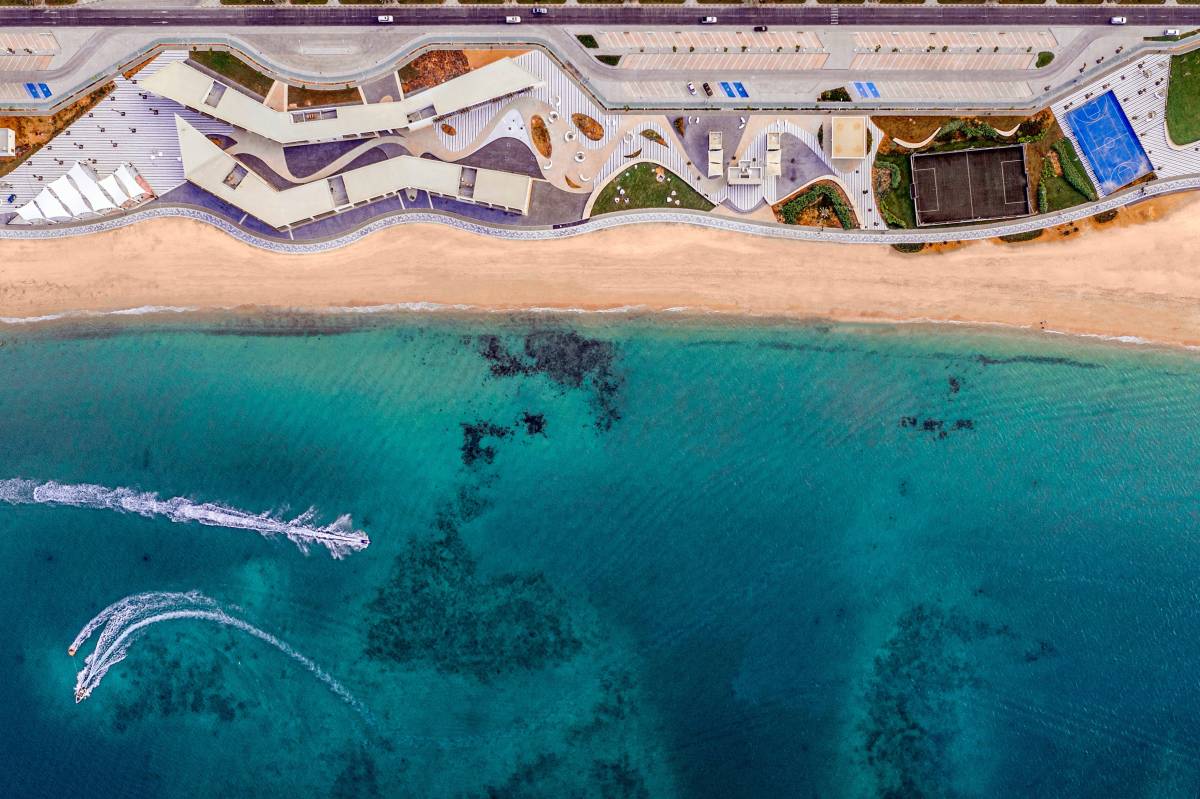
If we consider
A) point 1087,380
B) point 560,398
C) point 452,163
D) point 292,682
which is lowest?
point 292,682

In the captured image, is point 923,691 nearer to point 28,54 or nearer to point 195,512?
point 195,512

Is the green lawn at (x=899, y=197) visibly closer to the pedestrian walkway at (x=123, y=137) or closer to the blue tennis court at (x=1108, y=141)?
the blue tennis court at (x=1108, y=141)

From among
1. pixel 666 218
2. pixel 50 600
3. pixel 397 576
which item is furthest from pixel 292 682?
pixel 666 218

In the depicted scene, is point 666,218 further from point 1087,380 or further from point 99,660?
point 99,660

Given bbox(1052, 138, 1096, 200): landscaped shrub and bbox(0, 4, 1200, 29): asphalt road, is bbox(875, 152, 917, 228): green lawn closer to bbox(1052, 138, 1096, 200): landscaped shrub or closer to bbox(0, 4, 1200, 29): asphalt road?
bbox(0, 4, 1200, 29): asphalt road

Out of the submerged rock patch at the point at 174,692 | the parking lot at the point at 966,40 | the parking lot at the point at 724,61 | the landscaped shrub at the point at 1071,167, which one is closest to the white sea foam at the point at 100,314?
the submerged rock patch at the point at 174,692

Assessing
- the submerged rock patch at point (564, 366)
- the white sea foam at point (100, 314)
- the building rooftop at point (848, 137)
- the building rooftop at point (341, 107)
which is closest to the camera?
the building rooftop at point (341, 107)
